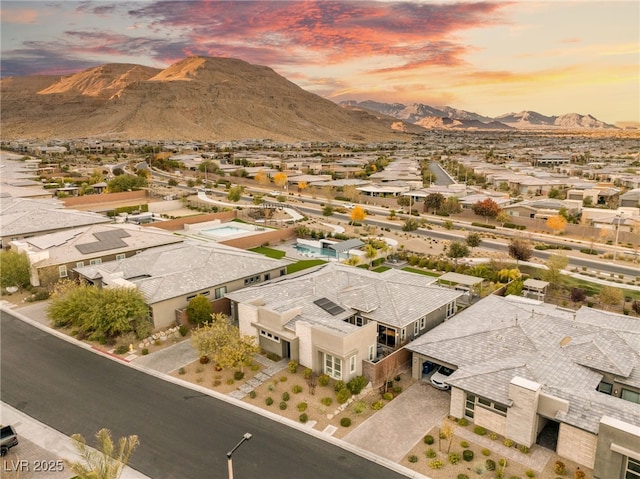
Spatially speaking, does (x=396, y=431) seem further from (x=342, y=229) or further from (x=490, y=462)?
(x=342, y=229)

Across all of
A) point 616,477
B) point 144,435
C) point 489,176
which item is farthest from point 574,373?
point 489,176

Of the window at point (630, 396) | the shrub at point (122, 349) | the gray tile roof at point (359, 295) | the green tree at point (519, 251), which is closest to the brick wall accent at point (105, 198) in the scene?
the shrub at point (122, 349)

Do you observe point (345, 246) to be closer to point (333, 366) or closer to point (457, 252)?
point (457, 252)

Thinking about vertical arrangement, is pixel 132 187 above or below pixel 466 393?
above

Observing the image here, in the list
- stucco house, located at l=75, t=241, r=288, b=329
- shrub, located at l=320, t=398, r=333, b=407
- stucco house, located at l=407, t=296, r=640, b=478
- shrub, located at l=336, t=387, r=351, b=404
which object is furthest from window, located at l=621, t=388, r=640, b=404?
stucco house, located at l=75, t=241, r=288, b=329

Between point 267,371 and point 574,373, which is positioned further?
point 267,371

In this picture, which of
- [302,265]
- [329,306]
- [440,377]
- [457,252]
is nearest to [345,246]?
[302,265]

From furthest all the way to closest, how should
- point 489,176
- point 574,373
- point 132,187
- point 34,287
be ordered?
point 489,176 → point 132,187 → point 34,287 → point 574,373
